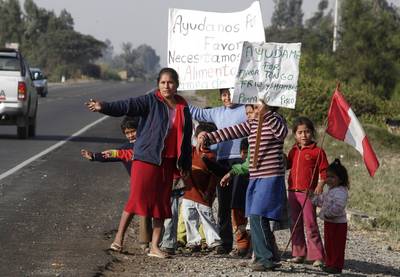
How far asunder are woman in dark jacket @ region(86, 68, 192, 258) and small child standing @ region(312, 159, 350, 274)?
3.99ft

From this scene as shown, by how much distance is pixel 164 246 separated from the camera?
9234mm

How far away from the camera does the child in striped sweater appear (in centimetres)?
839

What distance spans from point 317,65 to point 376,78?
2.22 meters

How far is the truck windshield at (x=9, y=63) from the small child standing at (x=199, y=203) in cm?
1385

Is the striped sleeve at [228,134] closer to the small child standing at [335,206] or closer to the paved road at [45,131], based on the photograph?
the small child standing at [335,206]

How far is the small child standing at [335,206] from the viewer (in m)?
8.79

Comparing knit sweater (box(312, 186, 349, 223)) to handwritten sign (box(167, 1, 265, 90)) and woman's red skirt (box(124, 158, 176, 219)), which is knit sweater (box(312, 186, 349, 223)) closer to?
woman's red skirt (box(124, 158, 176, 219))

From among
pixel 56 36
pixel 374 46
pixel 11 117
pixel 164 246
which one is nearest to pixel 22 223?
pixel 164 246

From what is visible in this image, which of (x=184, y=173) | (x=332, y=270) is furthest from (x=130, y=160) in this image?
(x=332, y=270)

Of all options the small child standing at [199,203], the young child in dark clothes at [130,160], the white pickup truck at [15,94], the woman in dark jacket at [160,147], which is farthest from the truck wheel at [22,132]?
the woman in dark jacket at [160,147]

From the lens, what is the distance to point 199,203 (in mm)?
9422

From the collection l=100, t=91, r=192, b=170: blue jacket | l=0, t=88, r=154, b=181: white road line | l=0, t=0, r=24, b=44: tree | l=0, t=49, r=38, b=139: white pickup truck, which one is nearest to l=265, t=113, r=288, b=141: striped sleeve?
l=100, t=91, r=192, b=170: blue jacket

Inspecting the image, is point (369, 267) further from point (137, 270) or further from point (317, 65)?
point (317, 65)

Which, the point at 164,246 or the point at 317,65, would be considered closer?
the point at 164,246
